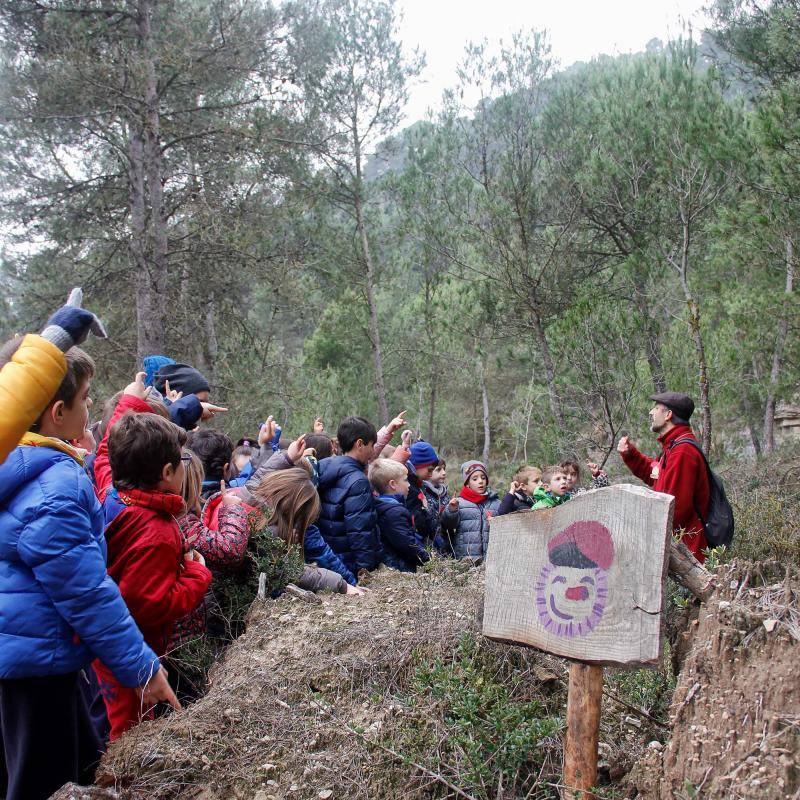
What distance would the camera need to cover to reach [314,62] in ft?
37.8

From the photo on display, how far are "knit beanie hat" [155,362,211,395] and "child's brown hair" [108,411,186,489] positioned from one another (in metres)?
1.85

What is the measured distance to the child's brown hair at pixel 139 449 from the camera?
8.86ft

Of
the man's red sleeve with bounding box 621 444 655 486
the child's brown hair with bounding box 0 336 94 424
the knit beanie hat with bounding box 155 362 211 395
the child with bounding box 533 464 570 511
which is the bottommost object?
the child with bounding box 533 464 570 511

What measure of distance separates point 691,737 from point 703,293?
9.00 m

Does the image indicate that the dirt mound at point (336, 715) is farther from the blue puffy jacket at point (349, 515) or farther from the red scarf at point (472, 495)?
the red scarf at point (472, 495)

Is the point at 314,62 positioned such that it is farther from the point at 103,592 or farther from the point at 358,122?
the point at 103,592

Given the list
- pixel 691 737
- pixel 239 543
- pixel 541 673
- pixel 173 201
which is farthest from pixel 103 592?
pixel 173 201

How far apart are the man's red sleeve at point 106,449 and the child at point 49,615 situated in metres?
→ 0.87

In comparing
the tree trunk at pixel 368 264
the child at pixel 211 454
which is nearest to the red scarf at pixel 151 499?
the child at pixel 211 454

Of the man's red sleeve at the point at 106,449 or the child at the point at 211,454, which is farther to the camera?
the child at the point at 211,454

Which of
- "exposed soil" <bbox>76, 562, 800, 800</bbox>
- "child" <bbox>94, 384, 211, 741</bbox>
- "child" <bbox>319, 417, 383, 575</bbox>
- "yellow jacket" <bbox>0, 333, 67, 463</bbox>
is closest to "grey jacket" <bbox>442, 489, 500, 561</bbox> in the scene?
"child" <bbox>319, 417, 383, 575</bbox>

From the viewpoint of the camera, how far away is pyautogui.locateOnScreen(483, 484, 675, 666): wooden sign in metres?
2.11

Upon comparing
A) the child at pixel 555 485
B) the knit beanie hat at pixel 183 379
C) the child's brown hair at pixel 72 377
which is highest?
the child's brown hair at pixel 72 377

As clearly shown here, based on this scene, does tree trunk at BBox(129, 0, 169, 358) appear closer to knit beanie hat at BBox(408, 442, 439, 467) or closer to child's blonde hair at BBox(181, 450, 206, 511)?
knit beanie hat at BBox(408, 442, 439, 467)
